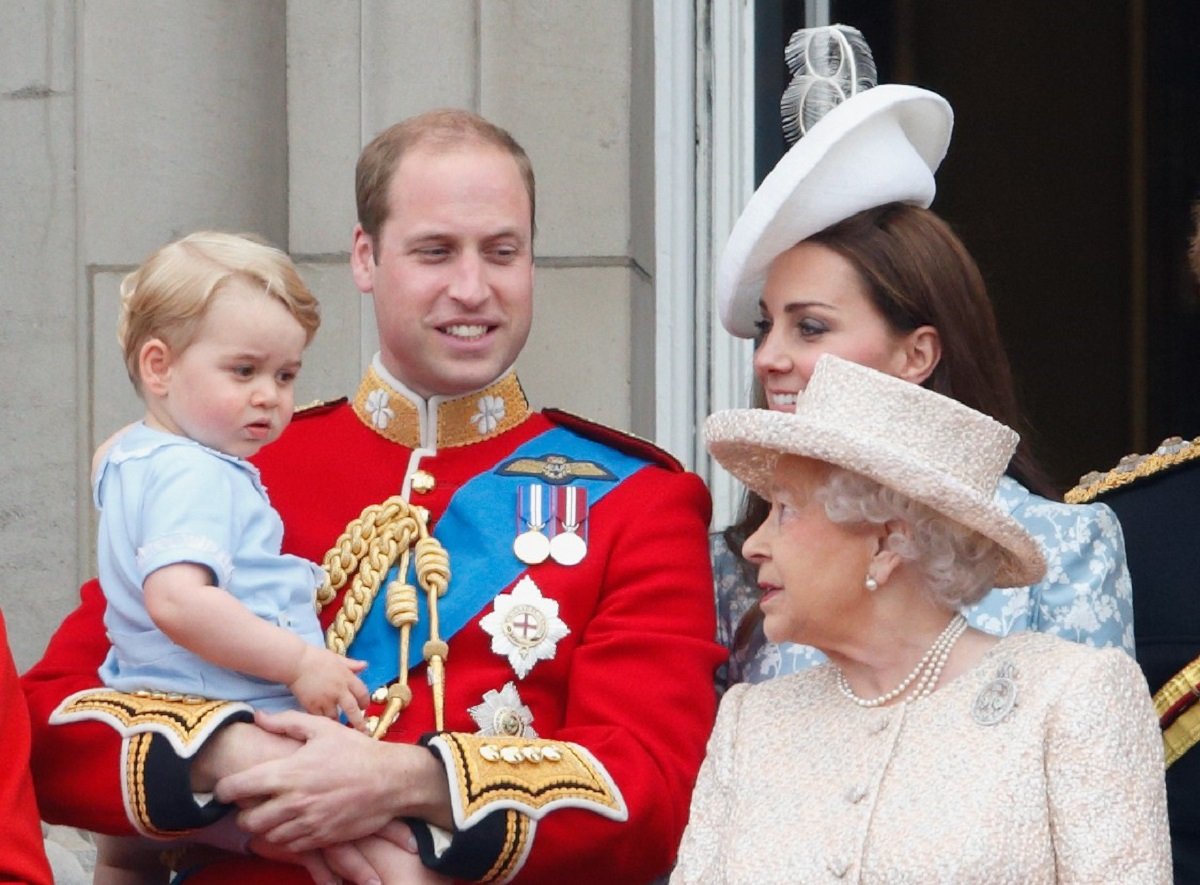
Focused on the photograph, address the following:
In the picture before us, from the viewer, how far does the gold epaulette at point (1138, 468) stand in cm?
366

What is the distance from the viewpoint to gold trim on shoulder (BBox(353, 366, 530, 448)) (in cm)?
364

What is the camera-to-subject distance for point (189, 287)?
127 inches

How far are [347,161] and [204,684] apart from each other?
1.85m

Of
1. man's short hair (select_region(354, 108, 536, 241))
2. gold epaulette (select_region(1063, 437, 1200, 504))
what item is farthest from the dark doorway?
man's short hair (select_region(354, 108, 536, 241))

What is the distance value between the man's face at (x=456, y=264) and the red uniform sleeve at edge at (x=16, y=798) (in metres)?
0.77

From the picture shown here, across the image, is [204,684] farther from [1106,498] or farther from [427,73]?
[427,73]

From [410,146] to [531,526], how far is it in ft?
1.96

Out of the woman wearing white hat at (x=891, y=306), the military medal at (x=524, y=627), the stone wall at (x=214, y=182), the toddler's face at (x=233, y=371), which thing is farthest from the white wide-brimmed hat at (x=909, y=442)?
the stone wall at (x=214, y=182)

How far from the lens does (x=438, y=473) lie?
142 inches

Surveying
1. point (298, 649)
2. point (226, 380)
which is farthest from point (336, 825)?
point (226, 380)

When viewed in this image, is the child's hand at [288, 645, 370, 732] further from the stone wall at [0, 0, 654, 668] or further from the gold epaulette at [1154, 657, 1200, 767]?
the stone wall at [0, 0, 654, 668]

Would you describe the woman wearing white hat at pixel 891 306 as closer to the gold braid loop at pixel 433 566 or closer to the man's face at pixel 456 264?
the man's face at pixel 456 264

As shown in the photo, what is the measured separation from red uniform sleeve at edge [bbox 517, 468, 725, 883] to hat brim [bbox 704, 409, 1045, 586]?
1.62 feet

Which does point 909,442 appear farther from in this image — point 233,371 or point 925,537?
point 233,371
